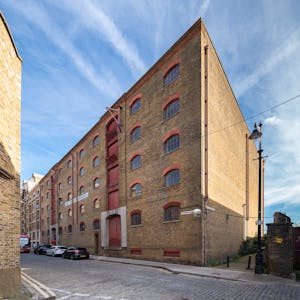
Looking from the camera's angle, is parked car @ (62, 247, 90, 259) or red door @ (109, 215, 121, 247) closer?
parked car @ (62, 247, 90, 259)

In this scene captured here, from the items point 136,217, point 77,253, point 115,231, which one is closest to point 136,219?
point 136,217

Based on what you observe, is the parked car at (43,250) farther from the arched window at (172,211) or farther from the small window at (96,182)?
the arched window at (172,211)

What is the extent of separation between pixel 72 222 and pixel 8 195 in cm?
3065

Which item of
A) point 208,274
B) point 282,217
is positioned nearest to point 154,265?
point 208,274

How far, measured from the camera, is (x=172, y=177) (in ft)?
65.5

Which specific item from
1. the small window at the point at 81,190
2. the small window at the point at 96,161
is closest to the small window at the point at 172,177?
the small window at the point at 96,161

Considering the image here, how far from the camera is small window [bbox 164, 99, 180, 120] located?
2040 cm

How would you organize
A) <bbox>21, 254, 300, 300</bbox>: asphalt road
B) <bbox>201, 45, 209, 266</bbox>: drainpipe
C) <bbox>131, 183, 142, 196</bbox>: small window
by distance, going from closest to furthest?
<bbox>21, 254, 300, 300</bbox>: asphalt road < <bbox>201, 45, 209, 266</bbox>: drainpipe < <bbox>131, 183, 142, 196</bbox>: small window

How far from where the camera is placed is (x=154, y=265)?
17.2 metres

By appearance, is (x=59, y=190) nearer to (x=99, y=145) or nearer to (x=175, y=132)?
(x=99, y=145)

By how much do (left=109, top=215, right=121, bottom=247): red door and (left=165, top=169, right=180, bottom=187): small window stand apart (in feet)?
27.8

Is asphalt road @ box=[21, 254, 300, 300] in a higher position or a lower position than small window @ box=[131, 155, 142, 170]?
lower

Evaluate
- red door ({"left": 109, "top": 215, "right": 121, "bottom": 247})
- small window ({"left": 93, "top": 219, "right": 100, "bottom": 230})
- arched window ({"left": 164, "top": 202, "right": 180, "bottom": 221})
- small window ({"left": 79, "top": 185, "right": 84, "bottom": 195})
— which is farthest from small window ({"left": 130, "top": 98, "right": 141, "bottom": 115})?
small window ({"left": 79, "top": 185, "right": 84, "bottom": 195})

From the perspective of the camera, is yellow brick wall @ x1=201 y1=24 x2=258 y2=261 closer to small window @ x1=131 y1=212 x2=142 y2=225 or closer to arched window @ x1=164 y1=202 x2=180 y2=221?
arched window @ x1=164 y1=202 x2=180 y2=221
